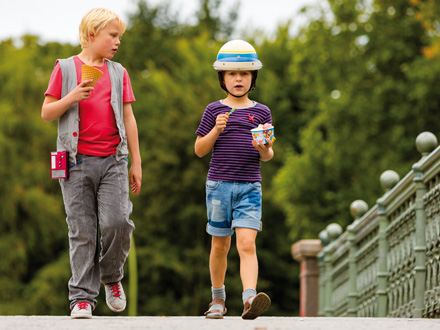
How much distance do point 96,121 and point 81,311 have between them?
1.17 m

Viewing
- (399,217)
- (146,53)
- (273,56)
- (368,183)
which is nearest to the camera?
(399,217)

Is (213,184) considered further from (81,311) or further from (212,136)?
(81,311)

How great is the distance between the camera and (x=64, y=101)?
5770 mm

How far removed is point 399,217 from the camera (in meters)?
8.74

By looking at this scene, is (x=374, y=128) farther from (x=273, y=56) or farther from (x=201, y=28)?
(x=201, y=28)

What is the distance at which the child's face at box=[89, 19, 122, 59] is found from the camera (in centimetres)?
597

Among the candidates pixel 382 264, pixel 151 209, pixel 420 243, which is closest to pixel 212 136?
pixel 420 243

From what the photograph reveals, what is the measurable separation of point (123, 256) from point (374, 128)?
71.2ft

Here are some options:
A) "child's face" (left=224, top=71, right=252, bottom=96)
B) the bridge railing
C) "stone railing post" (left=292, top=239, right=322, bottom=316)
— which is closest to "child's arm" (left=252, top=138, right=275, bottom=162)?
"child's face" (left=224, top=71, right=252, bottom=96)

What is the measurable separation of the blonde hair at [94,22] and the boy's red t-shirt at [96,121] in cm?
22

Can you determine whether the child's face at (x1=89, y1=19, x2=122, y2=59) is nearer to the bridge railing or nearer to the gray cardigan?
the gray cardigan

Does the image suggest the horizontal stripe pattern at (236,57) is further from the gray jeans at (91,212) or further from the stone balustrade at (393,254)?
the stone balustrade at (393,254)

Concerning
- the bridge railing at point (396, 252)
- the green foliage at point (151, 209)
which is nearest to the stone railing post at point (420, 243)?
the bridge railing at point (396, 252)

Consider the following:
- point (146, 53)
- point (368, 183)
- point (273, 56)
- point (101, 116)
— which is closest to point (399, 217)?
point (101, 116)
